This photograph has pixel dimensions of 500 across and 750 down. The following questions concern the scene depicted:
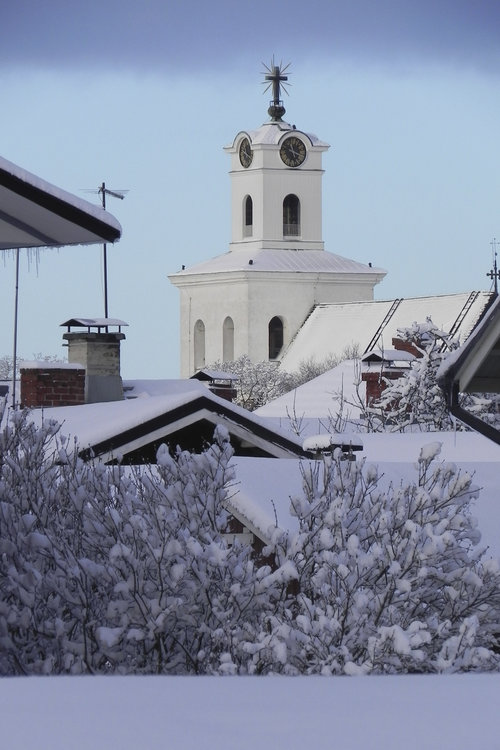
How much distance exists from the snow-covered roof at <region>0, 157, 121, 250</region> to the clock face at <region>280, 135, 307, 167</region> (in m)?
117

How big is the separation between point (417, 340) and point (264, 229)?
265ft

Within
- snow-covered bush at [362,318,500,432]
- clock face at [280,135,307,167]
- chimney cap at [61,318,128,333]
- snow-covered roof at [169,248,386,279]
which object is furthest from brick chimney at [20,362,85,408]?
clock face at [280,135,307,167]

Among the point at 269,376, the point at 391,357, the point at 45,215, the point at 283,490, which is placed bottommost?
the point at 283,490

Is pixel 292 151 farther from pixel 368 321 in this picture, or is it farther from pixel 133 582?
pixel 133 582

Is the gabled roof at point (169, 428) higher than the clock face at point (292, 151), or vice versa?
the clock face at point (292, 151)

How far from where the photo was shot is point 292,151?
12644 cm

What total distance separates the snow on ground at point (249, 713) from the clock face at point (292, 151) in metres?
122

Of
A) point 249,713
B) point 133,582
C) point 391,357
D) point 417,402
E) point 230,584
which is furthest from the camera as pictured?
point 391,357

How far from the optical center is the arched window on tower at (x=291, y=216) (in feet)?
413

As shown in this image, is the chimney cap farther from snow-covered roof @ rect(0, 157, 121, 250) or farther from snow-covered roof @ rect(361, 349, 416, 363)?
snow-covered roof @ rect(0, 157, 121, 250)

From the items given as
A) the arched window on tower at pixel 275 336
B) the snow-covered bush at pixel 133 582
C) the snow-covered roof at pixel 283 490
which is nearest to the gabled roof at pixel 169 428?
the snow-covered roof at pixel 283 490

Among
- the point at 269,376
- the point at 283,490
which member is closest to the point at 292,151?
the point at 269,376

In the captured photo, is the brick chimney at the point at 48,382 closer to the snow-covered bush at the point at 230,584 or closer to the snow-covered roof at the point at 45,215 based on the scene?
the snow-covered bush at the point at 230,584

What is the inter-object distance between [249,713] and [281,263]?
117 meters
